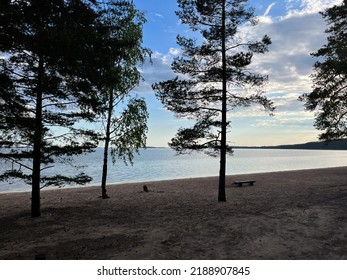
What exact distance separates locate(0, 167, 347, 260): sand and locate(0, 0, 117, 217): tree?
1972 mm

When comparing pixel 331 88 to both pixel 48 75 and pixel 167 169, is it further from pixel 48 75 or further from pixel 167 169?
Answer: pixel 167 169

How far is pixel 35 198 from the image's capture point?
11164 millimetres

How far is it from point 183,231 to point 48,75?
24.0 ft

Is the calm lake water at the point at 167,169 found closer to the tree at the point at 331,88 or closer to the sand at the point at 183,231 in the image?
the sand at the point at 183,231

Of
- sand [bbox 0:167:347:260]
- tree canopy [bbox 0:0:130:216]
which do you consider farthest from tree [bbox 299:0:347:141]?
tree canopy [bbox 0:0:130:216]

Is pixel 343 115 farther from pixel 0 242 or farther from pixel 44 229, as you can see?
pixel 0 242

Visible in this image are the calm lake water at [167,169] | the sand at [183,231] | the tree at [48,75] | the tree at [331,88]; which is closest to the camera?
the sand at [183,231]

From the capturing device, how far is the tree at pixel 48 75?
855 cm

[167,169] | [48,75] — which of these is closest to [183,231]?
[48,75]

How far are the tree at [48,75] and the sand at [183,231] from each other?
1.97 meters

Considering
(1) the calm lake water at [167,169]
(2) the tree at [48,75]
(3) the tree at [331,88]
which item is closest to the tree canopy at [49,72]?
(2) the tree at [48,75]

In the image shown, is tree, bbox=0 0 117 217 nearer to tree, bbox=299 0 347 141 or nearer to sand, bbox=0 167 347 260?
sand, bbox=0 167 347 260

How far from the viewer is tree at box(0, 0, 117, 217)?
28.1 ft
